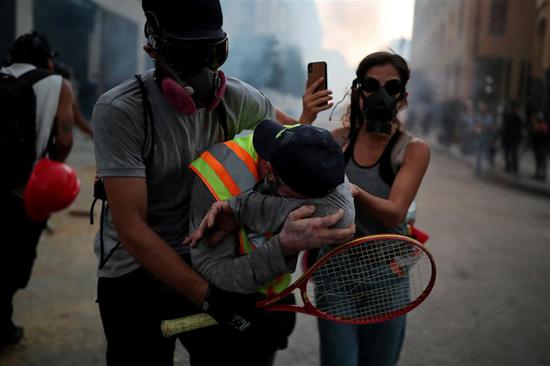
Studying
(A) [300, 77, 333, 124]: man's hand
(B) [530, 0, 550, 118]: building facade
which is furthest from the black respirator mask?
(B) [530, 0, 550, 118]: building facade

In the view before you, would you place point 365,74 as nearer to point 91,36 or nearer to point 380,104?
point 380,104

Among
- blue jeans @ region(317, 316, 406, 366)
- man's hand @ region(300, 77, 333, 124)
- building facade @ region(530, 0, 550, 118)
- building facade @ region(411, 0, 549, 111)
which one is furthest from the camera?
building facade @ region(411, 0, 549, 111)

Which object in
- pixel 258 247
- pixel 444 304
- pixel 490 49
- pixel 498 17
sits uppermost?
pixel 498 17

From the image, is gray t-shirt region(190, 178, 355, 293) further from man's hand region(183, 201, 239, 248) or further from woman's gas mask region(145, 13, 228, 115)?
woman's gas mask region(145, 13, 228, 115)

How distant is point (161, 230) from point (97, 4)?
1558 cm

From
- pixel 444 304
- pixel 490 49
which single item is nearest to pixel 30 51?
pixel 444 304

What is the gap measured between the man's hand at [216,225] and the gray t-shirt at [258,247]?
0.07 feet

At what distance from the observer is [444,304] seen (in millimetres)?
4500

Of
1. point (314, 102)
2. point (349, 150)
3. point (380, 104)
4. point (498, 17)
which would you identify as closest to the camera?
point (314, 102)

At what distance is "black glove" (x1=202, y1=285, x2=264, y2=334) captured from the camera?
1532mm

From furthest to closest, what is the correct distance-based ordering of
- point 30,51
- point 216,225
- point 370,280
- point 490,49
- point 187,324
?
point 490,49 → point 30,51 → point 370,280 → point 187,324 → point 216,225

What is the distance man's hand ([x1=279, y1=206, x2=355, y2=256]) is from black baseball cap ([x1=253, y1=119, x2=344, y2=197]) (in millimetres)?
62

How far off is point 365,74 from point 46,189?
1907 mm

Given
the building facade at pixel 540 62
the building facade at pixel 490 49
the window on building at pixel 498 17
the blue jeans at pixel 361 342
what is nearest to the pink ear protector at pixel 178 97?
the blue jeans at pixel 361 342
